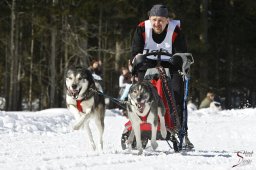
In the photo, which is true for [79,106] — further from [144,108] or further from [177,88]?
[177,88]

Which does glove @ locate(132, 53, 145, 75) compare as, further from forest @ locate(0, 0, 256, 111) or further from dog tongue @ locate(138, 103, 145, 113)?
forest @ locate(0, 0, 256, 111)

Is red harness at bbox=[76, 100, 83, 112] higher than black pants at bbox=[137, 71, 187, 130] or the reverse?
the reverse

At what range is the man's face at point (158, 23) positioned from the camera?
752cm

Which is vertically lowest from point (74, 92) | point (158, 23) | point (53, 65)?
point (53, 65)

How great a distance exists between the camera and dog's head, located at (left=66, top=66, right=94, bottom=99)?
24.5 ft

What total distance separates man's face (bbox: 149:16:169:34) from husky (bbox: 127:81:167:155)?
855mm

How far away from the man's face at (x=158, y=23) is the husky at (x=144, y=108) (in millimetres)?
855

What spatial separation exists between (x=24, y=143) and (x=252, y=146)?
11.1 feet

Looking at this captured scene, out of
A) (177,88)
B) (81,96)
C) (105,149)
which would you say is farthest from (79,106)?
(177,88)

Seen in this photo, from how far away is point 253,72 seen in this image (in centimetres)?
3319

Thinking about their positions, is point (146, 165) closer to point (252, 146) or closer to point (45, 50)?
point (252, 146)

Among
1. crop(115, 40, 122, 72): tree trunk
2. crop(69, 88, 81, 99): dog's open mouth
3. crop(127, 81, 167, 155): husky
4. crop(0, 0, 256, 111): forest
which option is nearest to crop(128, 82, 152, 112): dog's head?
crop(127, 81, 167, 155): husky

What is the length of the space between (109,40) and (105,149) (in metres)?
21.1

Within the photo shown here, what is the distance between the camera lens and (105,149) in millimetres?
8023
